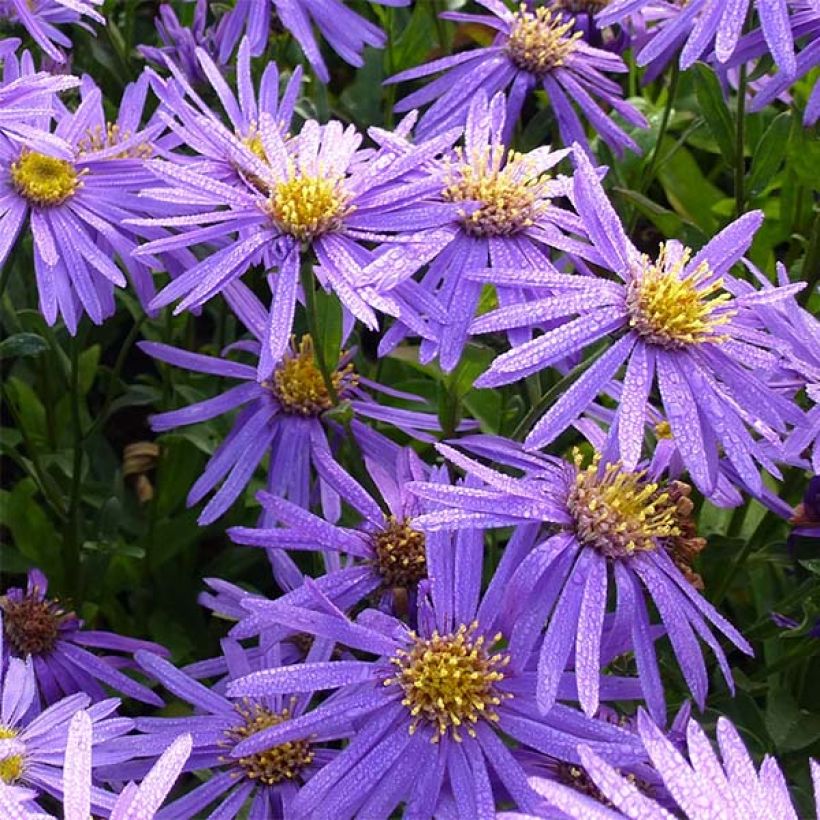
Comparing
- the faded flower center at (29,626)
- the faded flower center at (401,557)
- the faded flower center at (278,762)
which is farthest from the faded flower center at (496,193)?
the faded flower center at (29,626)

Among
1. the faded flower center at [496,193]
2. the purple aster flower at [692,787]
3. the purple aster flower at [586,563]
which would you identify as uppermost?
the faded flower center at [496,193]

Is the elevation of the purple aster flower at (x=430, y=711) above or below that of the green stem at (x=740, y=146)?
below

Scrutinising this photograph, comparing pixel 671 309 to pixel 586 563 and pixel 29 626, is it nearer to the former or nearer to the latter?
pixel 586 563

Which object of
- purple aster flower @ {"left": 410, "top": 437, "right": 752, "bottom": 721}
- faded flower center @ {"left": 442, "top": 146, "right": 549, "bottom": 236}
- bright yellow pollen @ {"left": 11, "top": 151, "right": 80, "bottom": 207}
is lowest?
purple aster flower @ {"left": 410, "top": 437, "right": 752, "bottom": 721}

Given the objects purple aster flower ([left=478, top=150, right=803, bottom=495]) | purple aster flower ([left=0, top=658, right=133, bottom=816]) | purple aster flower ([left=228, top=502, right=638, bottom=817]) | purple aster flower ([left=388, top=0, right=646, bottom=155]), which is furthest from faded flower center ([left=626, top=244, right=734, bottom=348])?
purple aster flower ([left=0, top=658, right=133, bottom=816])

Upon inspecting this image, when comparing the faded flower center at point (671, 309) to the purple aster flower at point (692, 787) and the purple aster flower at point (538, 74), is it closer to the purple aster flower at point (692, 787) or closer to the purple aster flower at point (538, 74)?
the purple aster flower at point (692, 787)

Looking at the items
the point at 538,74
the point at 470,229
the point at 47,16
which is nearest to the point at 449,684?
the point at 470,229

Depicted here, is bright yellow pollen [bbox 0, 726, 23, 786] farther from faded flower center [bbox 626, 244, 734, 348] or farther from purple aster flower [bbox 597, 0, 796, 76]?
purple aster flower [bbox 597, 0, 796, 76]
